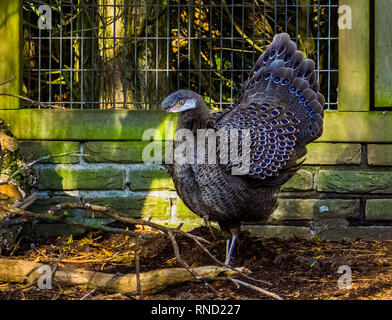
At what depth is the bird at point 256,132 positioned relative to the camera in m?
3.88

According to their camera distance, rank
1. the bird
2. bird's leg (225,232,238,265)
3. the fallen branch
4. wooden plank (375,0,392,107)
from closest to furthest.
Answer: the fallen branch, the bird, bird's leg (225,232,238,265), wooden plank (375,0,392,107)

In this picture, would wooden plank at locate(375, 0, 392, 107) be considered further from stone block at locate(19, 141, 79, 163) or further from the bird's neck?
stone block at locate(19, 141, 79, 163)

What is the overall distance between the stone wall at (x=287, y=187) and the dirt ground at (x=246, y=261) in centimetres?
18

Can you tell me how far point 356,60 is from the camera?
16.1 feet

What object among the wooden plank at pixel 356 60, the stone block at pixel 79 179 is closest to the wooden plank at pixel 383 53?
the wooden plank at pixel 356 60

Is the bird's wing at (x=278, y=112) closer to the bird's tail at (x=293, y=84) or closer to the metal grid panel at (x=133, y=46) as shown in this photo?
the bird's tail at (x=293, y=84)

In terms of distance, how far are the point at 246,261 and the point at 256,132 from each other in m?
0.82

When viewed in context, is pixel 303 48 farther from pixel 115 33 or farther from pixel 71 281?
pixel 71 281

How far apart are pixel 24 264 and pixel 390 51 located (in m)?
3.07

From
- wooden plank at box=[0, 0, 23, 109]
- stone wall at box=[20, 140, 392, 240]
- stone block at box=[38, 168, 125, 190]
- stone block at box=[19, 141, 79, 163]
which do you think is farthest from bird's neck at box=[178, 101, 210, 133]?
wooden plank at box=[0, 0, 23, 109]

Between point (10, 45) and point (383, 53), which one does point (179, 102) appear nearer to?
point (10, 45)

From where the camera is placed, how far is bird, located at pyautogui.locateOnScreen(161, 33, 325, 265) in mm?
3879

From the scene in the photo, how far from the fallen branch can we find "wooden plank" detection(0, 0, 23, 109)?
164cm

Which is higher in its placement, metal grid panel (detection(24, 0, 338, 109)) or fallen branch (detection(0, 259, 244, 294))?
metal grid panel (detection(24, 0, 338, 109))
